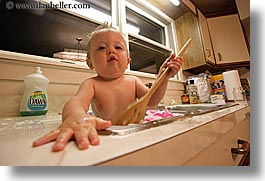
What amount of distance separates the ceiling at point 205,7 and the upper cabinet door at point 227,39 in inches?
2.1

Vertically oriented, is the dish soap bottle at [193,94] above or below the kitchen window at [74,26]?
below

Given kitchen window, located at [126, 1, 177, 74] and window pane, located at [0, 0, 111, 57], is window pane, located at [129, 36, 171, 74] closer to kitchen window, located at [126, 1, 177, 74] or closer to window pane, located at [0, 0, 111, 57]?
kitchen window, located at [126, 1, 177, 74]

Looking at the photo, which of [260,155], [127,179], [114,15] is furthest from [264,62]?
[114,15]

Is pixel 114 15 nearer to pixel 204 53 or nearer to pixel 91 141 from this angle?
pixel 204 53

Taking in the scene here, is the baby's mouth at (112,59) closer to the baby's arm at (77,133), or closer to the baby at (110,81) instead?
the baby at (110,81)

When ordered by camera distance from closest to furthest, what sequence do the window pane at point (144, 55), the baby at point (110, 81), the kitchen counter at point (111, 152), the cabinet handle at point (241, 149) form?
the kitchen counter at point (111, 152), the cabinet handle at point (241, 149), the baby at point (110, 81), the window pane at point (144, 55)

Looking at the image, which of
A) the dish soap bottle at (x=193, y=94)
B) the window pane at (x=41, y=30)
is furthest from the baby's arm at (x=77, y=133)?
the dish soap bottle at (x=193, y=94)

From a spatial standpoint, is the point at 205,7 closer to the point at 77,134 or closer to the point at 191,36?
the point at 191,36

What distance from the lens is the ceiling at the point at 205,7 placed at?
3.06 feet

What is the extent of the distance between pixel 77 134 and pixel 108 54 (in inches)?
15.8

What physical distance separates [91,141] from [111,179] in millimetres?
49

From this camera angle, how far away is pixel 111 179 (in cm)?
18

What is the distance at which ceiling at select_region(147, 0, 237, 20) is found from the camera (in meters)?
0.93

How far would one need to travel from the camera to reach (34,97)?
558 millimetres
